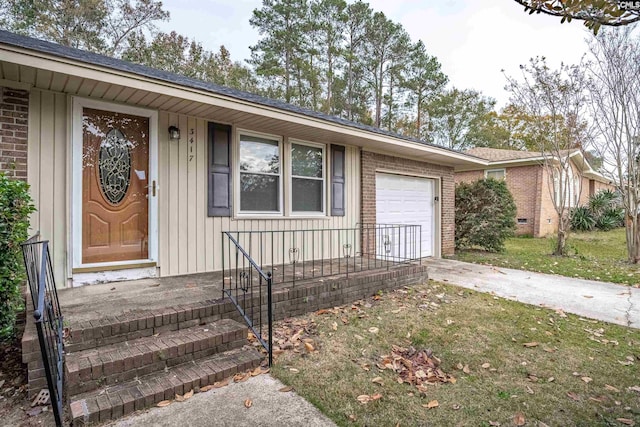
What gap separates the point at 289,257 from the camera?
603 cm

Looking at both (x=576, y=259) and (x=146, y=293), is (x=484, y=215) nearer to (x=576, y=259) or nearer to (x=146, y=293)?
(x=576, y=259)

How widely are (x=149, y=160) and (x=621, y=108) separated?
33.8 feet

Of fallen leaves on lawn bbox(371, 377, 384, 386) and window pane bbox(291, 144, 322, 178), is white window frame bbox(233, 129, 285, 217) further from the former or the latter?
fallen leaves on lawn bbox(371, 377, 384, 386)

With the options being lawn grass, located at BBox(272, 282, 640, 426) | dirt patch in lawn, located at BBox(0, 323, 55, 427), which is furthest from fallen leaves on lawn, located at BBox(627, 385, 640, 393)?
dirt patch in lawn, located at BBox(0, 323, 55, 427)

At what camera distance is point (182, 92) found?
4156 mm

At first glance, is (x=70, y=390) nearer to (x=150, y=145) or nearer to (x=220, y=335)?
(x=220, y=335)

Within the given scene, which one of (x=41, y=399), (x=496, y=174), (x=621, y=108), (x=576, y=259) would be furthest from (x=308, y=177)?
(x=496, y=174)

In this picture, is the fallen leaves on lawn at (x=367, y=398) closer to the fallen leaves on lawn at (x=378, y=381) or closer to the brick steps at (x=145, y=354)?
the fallen leaves on lawn at (x=378, y=381)

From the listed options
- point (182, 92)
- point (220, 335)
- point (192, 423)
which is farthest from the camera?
point (182, 92)

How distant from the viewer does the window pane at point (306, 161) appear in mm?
6148

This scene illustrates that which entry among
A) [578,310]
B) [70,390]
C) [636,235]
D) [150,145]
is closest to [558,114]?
[636,235]

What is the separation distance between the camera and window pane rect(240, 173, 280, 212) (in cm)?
550

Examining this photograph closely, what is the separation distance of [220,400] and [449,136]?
23764mm

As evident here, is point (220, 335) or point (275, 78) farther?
point (275, 78)
